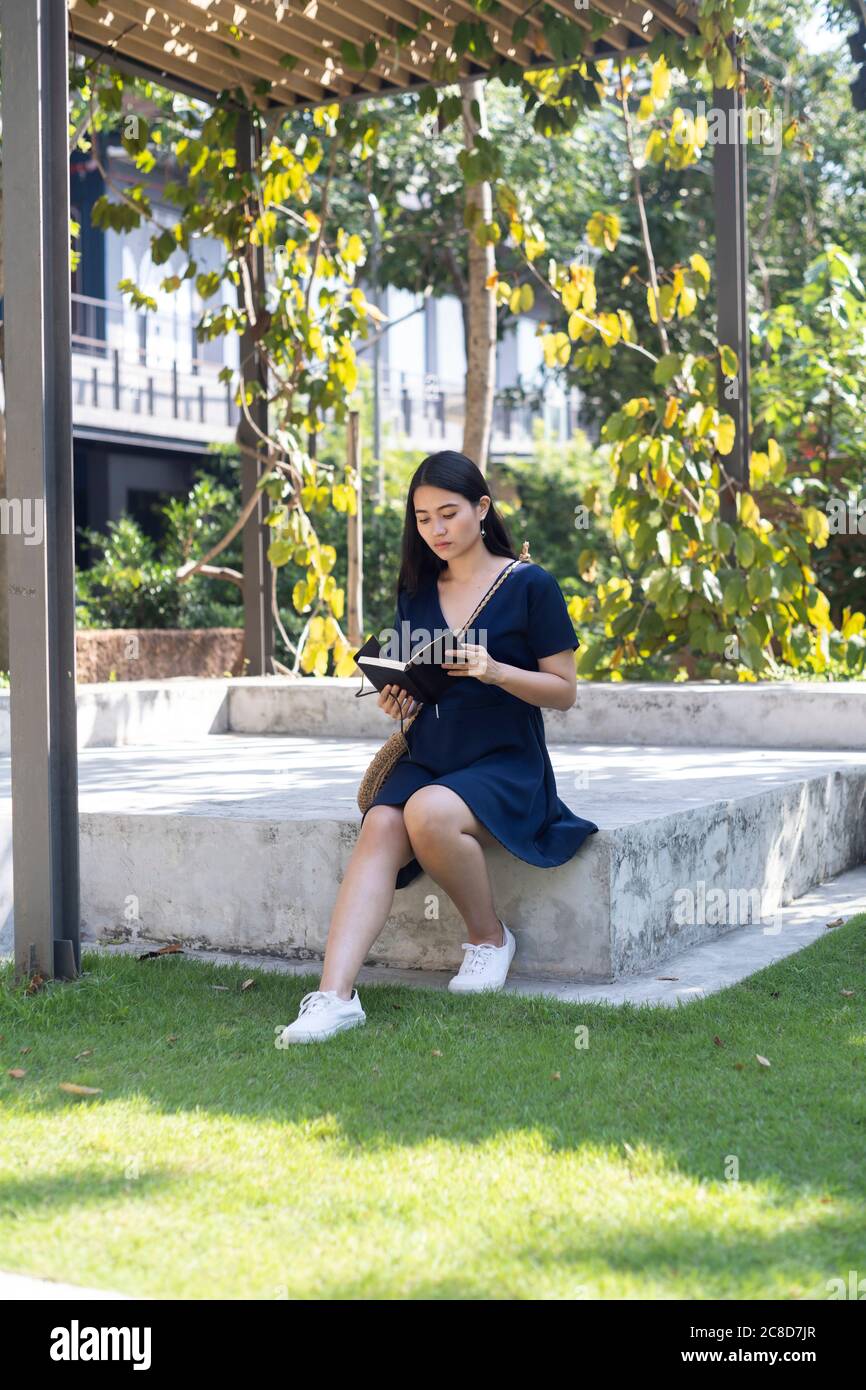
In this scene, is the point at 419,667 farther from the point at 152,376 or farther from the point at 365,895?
the point at 152,376

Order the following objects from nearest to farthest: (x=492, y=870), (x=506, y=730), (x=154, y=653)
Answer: (x=506, y=730), (x=492, y=870), (x=154, y=653)

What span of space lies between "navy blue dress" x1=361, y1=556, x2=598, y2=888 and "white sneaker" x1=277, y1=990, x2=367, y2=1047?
588mm

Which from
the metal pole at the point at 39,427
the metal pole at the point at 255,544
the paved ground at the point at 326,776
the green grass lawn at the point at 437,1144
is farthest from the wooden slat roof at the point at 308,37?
the green grass lawn at the point at 437,1144

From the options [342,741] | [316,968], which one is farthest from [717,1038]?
[342,741]

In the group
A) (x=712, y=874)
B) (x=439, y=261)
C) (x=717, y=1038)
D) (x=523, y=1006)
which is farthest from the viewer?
(x=439, y=261)

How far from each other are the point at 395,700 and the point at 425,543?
1.72 feet

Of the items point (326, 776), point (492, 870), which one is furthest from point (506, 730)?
point (326, 776)

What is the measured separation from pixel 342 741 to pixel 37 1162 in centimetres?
504

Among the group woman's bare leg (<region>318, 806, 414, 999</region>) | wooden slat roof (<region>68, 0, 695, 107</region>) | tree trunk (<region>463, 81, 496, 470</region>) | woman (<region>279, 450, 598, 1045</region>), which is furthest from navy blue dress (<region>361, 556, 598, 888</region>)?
tree trunk (<region>463, 81, 496, 470</region>)

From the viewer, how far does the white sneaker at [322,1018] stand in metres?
3.81

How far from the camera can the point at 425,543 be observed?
4551 mm

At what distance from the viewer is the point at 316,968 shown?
4672mm

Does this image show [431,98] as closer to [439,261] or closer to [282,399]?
[282,399]

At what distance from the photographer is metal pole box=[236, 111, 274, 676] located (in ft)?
31.2
